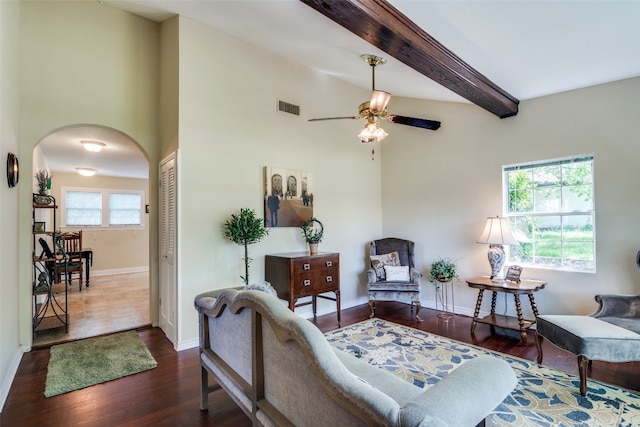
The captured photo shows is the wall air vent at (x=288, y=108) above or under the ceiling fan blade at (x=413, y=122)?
above

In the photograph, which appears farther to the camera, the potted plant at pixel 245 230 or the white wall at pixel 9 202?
the potted plant at pixel 245 230

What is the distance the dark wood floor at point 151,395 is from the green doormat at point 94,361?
0.24 feet

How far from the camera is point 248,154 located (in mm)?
3963

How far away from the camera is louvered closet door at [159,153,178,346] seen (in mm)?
3484

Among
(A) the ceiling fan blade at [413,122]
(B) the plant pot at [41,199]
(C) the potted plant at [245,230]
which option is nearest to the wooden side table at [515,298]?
(A) the ceiling fan blade at [413,122]

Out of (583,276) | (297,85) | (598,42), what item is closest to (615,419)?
(583,276)

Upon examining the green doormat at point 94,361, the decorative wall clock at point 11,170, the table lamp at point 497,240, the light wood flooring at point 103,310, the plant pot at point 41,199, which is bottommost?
the light wood flooring at point 103,310

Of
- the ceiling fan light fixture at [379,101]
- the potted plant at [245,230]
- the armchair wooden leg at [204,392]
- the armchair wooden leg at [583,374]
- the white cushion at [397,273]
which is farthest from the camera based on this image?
the white cushion at [397,273]

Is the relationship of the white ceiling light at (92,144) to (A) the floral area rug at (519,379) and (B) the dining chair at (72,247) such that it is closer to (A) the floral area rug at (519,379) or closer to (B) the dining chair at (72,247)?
(B) the dining chair at (72,247)

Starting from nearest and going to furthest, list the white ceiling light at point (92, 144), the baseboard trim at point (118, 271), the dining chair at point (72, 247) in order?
the white ceiling light at point (92, 144) → the dining chair at point (72, 247) → the baseboard trim at point (118, 271)

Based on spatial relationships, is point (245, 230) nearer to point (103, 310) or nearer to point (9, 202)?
point (9, 202)

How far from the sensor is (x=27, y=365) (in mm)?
2971

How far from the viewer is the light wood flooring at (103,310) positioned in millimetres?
3784

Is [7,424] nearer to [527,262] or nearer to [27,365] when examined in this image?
[27,365]
